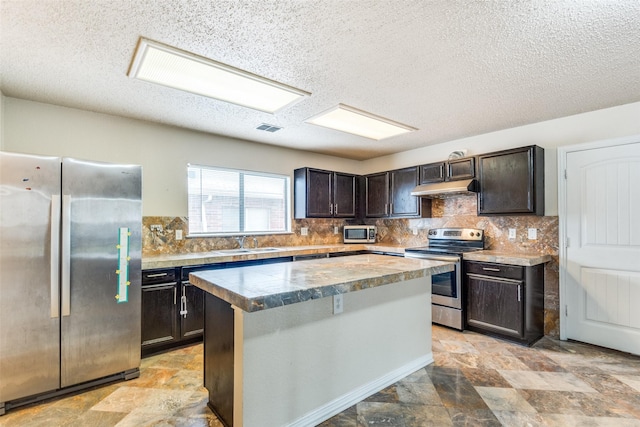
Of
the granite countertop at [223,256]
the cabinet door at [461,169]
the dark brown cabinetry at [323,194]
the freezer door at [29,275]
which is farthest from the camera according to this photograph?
the dark brown cabinetry at [323,194]

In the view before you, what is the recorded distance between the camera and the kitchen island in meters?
1.63

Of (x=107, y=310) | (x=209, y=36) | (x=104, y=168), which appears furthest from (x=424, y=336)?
(x=104, y=168)

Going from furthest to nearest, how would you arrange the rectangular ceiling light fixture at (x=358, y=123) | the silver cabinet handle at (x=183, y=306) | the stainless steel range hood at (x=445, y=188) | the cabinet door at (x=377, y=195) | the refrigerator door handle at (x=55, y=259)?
the cabinet door at (x=377, y=195) → the stainless steel range hood at (x=445, y=188) → the rectangular ceiling light fixture at (x=358, y=123) → the silver cabinet handle at (x=183, y=306) → the refrigerator door handle at (x=55, y=259)

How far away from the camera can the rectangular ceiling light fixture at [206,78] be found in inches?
82.0

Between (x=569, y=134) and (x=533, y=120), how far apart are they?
15.0 inches

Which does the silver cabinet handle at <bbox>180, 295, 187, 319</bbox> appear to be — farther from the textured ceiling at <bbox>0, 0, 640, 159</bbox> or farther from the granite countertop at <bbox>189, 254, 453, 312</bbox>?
the textured ceiling at <bbox>0, 0, 640, 159</bbox>

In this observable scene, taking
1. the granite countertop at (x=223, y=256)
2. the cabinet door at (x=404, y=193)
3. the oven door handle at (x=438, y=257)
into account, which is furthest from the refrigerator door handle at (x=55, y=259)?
the cabinet door at (x=404, y=193)

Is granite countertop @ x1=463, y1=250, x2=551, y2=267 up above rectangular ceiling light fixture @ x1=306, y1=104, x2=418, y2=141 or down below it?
below

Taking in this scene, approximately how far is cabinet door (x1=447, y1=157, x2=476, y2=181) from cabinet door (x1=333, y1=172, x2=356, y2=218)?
5.29 ft

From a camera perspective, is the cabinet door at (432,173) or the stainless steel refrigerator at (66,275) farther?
the cabinet door at (432,173)

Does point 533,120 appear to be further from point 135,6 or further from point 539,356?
point 135,6

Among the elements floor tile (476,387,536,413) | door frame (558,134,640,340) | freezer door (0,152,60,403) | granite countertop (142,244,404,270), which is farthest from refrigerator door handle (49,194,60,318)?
door frame (558,134,640,340)

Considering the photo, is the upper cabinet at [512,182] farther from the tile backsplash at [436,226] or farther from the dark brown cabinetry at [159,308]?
the dark brown cabinetry at [159,308]

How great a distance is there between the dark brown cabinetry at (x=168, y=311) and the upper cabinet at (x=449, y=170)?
330cm
